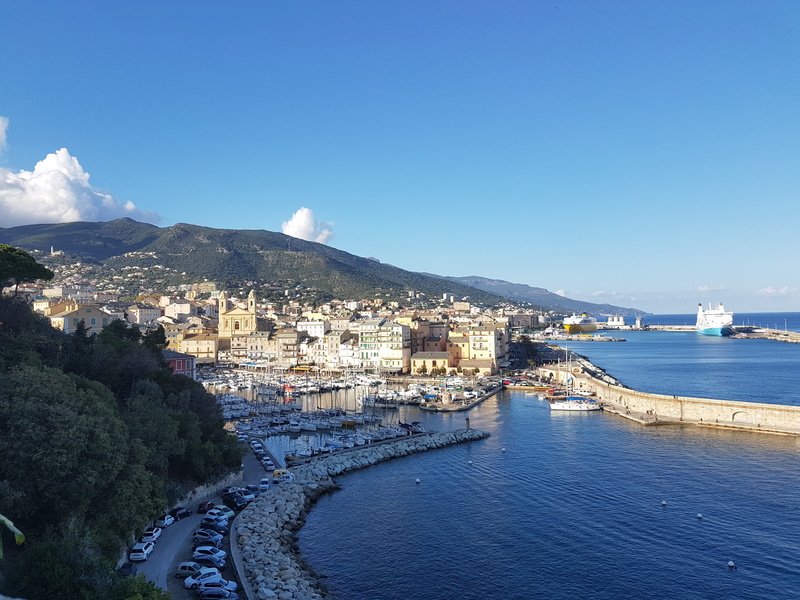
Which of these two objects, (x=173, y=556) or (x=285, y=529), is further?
(x=285, y=529)

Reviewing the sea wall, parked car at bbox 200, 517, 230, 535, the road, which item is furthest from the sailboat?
parked car at bbox 200, 517, 230, 535

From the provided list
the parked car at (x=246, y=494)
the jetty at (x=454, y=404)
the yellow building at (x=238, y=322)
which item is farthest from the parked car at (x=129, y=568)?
the yellow building at (x=238, y=322)

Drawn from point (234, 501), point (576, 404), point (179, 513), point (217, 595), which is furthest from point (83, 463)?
point (576, 404)

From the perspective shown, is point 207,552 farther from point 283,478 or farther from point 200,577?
point 283,478

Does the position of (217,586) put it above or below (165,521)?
below

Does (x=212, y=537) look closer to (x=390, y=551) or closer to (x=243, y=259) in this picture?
(x=390, y=551)

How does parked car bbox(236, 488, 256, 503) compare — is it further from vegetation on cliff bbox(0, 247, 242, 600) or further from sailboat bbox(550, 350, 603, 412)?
sailboat bbox(550, 350, 603, 412)

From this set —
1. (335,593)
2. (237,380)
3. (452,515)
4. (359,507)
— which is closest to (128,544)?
(335,593)
